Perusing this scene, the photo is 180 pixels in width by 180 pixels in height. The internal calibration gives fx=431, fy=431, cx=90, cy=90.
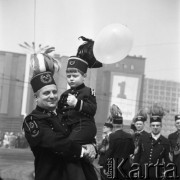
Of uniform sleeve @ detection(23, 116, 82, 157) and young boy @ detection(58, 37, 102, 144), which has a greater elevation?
young boy @ detection(58, 37, 102, 144)

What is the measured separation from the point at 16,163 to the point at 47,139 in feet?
12.9

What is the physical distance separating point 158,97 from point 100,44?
4.67 meters

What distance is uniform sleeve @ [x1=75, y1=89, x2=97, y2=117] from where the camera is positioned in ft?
7.98

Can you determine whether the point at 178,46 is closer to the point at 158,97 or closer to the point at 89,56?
the point at 158,97

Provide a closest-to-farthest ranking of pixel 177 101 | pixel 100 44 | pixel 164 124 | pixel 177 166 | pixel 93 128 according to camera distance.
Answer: pixel 93 128 < pixel 100 44 < pixel 177 166 < pixel 164 124 < pixel 177 101

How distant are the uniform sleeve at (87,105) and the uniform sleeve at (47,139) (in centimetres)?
25

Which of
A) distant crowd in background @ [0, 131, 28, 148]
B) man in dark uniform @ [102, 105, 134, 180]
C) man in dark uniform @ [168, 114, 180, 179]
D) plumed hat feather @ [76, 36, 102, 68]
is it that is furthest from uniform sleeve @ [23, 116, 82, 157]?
distant crowd in background @ [0, 131, 28, 148]

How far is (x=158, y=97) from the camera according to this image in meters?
7.29

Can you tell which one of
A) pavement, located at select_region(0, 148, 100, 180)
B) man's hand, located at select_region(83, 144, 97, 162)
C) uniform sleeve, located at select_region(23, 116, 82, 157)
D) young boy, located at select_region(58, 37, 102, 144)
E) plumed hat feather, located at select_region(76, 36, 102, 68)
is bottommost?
pavement, located at select_region(0, 148, 100, 180)

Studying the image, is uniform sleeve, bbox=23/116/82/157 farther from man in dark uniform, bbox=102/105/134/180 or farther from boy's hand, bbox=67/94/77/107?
man in dark uniform, bbox=102/105/134/180

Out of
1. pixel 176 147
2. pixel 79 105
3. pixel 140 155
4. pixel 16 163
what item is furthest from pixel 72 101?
pixel 16 163

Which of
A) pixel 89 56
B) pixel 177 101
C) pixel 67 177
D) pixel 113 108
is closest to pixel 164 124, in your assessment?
pixel 177 101

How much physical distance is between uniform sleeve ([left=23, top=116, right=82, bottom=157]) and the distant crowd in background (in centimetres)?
358

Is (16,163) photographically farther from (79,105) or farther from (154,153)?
(79,105)
